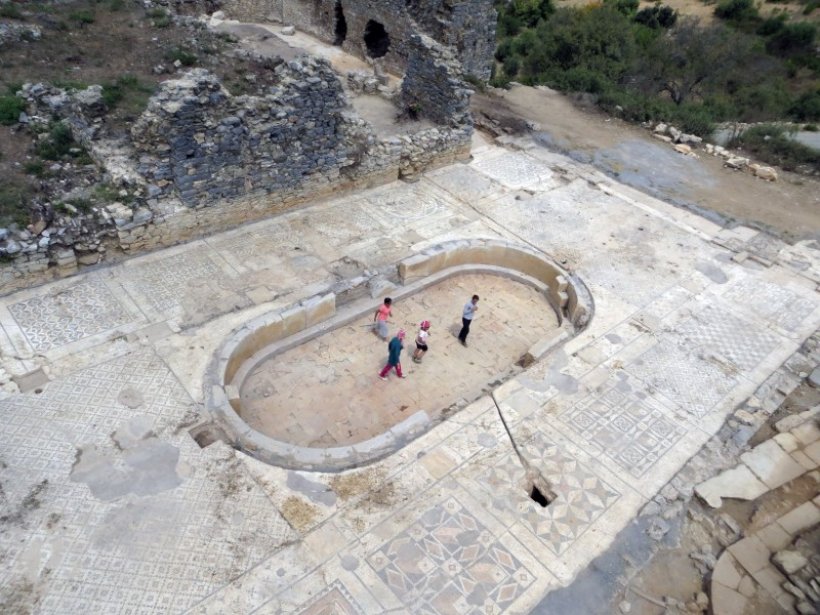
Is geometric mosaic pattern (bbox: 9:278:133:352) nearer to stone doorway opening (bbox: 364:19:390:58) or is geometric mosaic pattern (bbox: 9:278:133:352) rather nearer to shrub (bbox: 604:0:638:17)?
stone doorway opening (bbox: 364:19:390:58)

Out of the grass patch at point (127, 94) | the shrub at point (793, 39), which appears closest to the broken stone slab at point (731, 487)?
the grass patch at point (127, 94)

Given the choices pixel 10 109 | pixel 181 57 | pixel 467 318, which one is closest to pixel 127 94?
pixel 10 109

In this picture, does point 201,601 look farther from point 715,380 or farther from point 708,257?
point 708,257

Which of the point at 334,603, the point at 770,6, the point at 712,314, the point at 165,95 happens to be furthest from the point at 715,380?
the point at 770,6

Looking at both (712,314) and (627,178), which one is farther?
(627,178)

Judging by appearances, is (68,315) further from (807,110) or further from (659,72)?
(807,110)

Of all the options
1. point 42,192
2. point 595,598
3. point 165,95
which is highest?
point 165,95

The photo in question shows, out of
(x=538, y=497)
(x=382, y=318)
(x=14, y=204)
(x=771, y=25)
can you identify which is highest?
(x=771, y=25)
